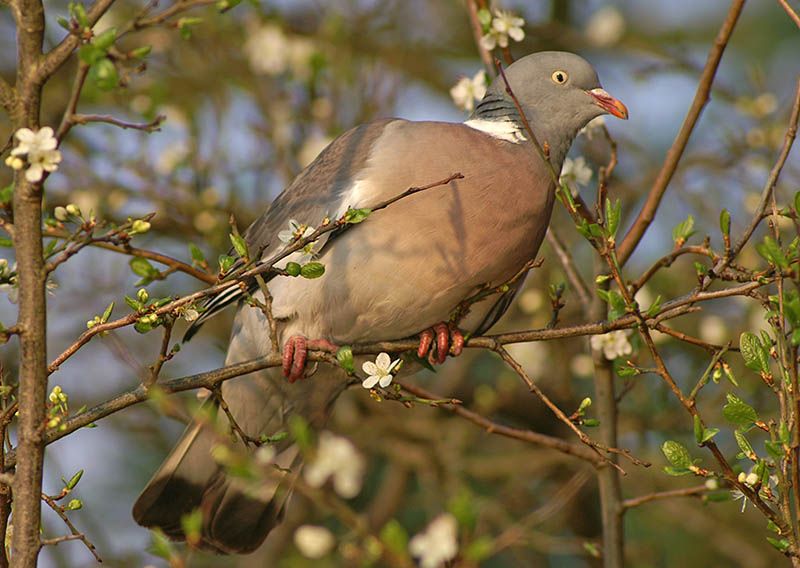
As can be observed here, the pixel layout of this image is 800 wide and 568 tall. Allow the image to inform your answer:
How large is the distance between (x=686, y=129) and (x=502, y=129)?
2.22 feet

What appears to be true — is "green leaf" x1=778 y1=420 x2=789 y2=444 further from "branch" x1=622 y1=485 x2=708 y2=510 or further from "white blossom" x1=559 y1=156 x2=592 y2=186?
"white blossom" x1=559 y1=156 x2=592 y2=186

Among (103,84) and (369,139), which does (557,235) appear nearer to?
(369,139)

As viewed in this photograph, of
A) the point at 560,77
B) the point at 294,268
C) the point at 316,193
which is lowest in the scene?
the point at 294,268

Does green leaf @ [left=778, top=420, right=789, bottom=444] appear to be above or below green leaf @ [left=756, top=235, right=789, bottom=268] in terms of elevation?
below

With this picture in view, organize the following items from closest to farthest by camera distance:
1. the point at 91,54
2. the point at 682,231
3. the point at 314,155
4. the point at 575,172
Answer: the point at 91,54
the point at 682,231
the point at 575,172
the point at 314,155

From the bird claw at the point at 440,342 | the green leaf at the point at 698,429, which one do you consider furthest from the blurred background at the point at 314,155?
the green leaf at the point at 698,429

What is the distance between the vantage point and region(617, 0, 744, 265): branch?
2.43m

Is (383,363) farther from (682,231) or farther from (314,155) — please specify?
(314,155)

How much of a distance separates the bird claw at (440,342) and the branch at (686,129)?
56 cm

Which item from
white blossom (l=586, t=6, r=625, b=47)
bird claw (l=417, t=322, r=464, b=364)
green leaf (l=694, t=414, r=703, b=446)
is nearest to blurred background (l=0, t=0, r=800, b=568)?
white blossom (l=586, t=6, r=625, b=47)

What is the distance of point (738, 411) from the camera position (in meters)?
1.72

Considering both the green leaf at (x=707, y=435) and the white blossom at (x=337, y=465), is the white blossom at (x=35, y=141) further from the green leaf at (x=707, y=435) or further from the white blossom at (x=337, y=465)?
the green leaf at (x=707, y=435)

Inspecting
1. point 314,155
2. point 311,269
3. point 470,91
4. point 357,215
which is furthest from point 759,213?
point 314,155

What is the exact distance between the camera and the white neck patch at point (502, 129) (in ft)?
9.77
